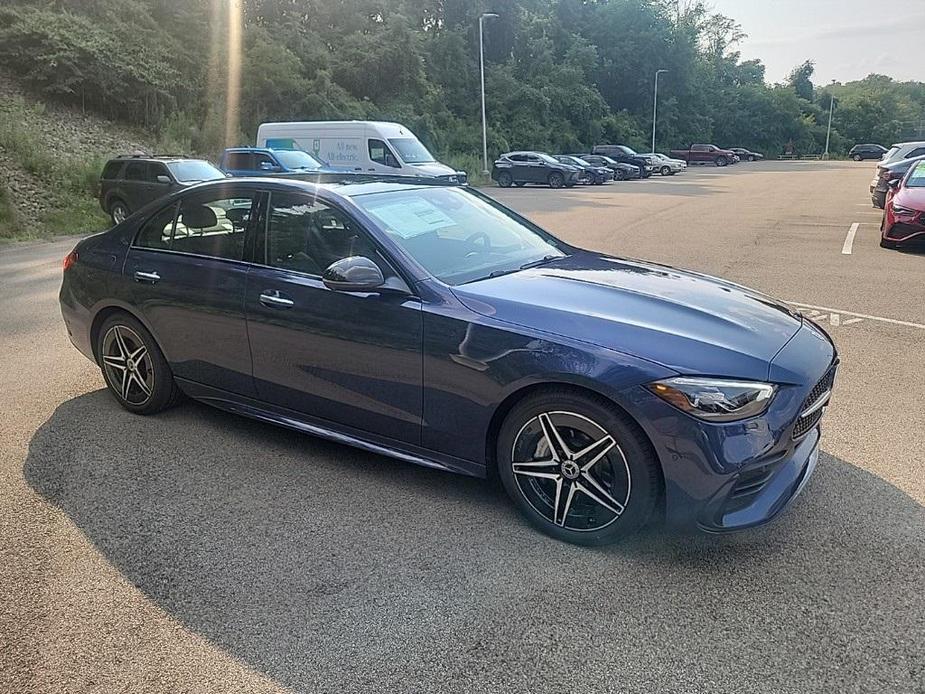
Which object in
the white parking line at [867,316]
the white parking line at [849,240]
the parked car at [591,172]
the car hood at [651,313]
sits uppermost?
the car hood at [651,313]

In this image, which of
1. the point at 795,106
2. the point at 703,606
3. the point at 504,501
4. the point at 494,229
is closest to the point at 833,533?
the point at 703,606

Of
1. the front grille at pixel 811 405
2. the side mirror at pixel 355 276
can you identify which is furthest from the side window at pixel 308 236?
the front grille at pixel 811 405

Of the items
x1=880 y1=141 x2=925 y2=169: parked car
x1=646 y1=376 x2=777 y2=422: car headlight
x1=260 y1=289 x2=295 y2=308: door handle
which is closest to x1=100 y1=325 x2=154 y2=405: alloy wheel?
x1=260 y1=289 x2=295 y2=308: door handle

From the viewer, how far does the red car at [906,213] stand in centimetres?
1160

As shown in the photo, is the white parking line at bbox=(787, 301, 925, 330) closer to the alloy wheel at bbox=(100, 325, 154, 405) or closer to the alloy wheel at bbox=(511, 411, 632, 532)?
the alloy wheel at bbox=(511, 411, 632, 532)

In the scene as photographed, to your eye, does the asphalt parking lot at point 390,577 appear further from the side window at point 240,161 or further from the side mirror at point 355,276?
the side window at point 240,161

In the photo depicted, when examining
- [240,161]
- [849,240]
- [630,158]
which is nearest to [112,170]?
[240,161]

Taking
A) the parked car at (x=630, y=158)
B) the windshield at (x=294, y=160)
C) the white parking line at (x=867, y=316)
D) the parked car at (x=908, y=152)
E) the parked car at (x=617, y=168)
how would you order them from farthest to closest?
1. the parked car at (x=630, y=158)
2. the parked car at (x=617, y=168)
3. the parked car at (x=908, y=152)
4. the windshield at (x=294, y=160)
5. the white parking line at (x=867, y=316)

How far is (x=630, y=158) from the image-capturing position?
149ft

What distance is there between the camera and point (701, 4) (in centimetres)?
7900

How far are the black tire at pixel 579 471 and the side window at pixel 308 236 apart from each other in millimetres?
1137

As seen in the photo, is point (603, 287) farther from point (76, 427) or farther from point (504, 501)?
point (76, 427)

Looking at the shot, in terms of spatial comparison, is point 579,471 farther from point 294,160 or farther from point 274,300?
point 294,160

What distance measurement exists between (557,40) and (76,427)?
6594cm
